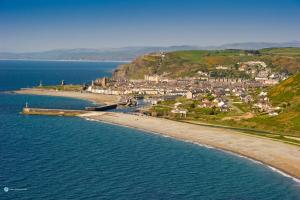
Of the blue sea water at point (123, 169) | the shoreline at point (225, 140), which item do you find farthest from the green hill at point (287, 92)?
the blue sea water at point (123, 169)

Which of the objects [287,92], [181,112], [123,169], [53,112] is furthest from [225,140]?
[53,112]

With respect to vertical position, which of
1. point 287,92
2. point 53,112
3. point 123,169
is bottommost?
point 53,112

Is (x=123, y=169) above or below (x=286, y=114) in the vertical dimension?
above

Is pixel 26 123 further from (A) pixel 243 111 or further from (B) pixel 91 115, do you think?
(A) pixel 243 111

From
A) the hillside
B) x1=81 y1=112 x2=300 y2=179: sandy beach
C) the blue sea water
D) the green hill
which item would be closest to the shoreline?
x1=81 y1=112 x2=300 y2=179: sandy beach

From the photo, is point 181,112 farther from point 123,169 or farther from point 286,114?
point 123,169

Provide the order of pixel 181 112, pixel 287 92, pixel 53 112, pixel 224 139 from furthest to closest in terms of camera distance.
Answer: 1. pixel 287 92
2. pixel 53 112
3. pixel 181 112
4. pixel 224 139

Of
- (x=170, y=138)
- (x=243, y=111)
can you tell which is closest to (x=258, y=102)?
(x=243, y=111)
